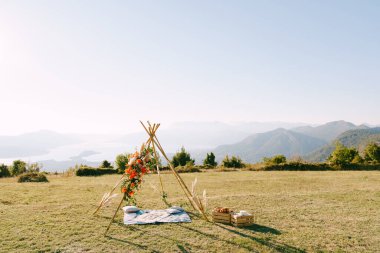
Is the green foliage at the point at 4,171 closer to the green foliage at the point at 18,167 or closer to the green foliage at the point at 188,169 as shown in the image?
the green foliage at the point at 18,167

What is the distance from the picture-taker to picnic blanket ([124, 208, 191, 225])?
8.80 meters

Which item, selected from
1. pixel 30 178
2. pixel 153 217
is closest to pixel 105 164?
pixel 30 178

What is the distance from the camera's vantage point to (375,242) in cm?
743

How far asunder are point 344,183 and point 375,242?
32.4 ft

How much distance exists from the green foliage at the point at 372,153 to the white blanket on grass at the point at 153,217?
2575cm

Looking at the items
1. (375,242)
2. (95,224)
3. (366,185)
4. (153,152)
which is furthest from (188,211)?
(366,185)

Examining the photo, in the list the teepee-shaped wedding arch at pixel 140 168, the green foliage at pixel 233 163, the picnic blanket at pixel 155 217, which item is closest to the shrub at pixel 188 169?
the green foliage at pixel 233 163

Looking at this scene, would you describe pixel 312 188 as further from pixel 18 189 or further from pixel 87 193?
pixel 18 189

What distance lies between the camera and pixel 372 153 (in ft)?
94.8

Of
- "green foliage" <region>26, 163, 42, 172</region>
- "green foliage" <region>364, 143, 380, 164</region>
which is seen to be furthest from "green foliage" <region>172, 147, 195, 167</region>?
"green foliage" <region>364, 143, 380, 164</region>

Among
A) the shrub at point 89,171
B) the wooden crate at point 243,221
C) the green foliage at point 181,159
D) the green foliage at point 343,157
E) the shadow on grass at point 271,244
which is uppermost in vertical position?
the green foliage at point 181,159

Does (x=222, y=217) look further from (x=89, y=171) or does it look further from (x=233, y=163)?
(x=233, y=163)

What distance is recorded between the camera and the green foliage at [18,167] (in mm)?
24705

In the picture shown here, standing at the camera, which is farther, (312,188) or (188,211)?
(312,188)
